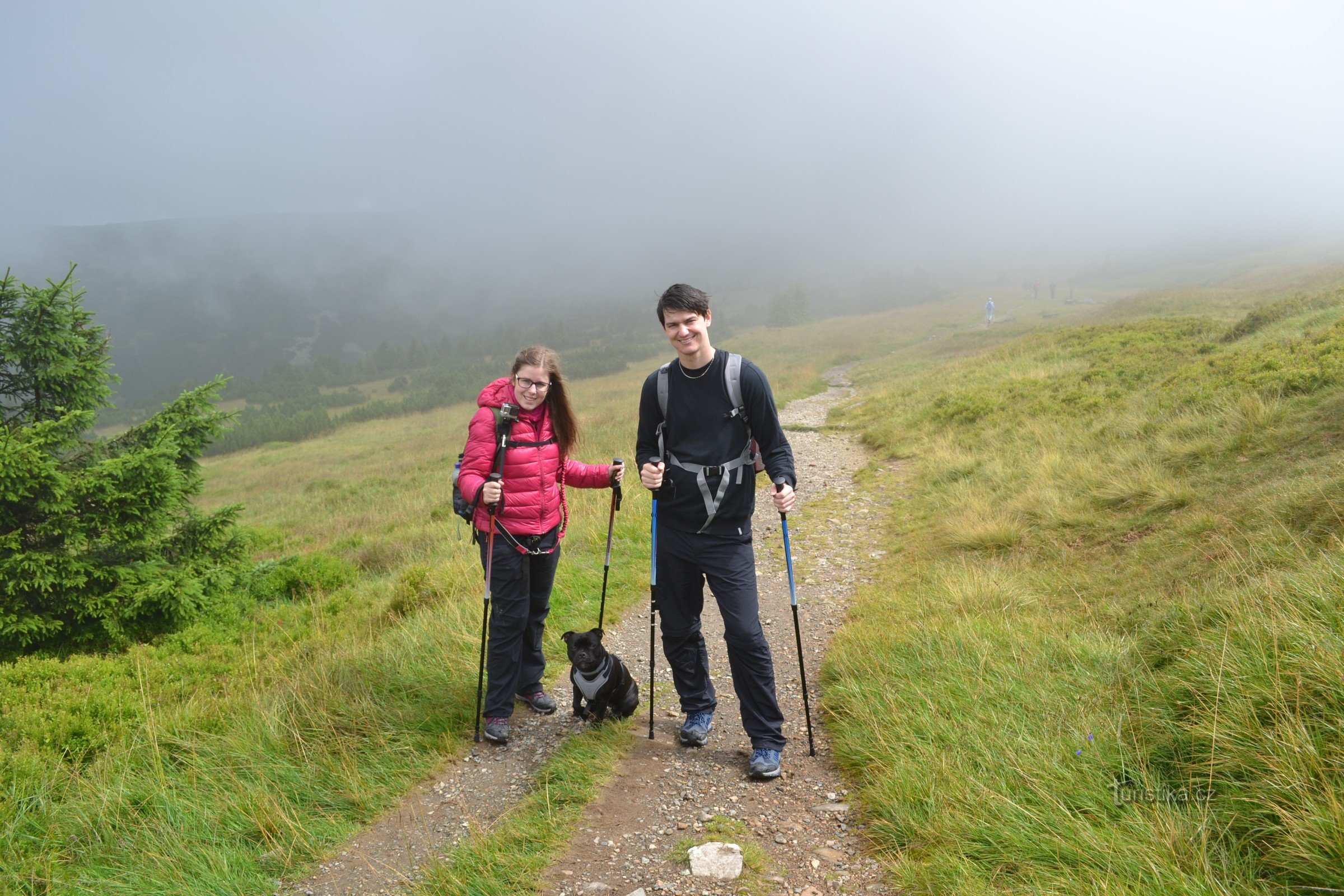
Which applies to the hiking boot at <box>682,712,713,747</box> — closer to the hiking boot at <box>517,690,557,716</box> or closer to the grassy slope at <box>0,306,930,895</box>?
the grassy slope at <box>0,306,930,895</box>

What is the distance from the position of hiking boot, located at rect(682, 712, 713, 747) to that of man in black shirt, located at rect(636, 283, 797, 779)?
1.30 feet

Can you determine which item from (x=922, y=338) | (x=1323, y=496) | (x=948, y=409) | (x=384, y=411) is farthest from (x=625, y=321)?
(x=1323, y=496)

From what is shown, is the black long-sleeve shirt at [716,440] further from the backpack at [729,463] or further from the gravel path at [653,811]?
the gravel path at [653,811]

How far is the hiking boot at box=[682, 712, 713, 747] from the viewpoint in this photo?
4316 millimetres

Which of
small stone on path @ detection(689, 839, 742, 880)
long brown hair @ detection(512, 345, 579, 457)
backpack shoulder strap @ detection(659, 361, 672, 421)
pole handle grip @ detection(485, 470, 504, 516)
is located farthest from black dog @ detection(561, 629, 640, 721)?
backpack shoulder strap @ detection(659, 361, 672, 421)

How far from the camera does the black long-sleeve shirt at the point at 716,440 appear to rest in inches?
153

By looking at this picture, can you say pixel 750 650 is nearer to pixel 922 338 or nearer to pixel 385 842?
pixel 385 842

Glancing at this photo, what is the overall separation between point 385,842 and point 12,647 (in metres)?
6.41

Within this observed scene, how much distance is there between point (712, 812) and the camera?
12.0 feet

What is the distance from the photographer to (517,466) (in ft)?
14.9

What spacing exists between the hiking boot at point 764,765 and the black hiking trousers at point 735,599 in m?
0.04

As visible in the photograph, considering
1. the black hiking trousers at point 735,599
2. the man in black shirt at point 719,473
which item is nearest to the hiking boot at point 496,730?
the black hiking trousers at point 735,599

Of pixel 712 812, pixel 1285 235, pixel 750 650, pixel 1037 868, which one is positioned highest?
pixel 1285 235
